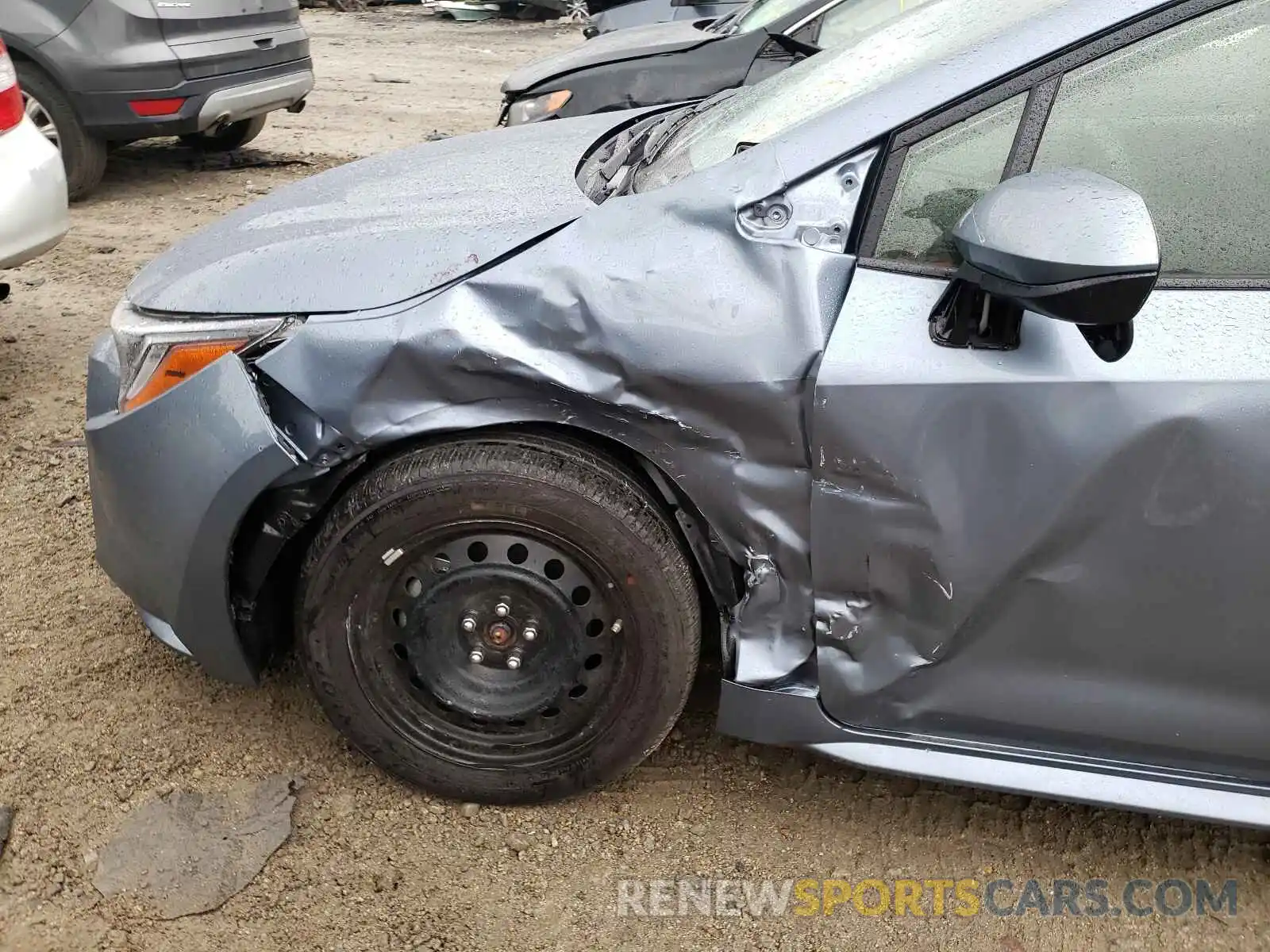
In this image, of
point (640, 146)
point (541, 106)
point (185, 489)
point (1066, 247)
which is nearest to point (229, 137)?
point (541, 106)

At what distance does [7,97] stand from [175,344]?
Answer: 8.39ft

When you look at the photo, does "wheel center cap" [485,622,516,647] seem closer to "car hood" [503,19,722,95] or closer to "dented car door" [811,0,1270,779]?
"dented car door" [811,0,1270,779]

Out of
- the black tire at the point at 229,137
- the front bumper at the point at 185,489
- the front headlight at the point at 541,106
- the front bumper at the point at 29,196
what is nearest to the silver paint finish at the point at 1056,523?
the front bumper at the point at 185,489

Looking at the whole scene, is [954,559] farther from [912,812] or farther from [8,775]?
[8,775]

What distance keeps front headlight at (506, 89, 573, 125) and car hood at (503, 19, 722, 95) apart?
102 mm

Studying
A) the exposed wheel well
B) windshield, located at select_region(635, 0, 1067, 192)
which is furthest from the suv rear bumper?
the exposed wheel well

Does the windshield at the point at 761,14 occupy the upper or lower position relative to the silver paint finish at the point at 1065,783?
upper

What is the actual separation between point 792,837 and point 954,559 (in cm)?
83

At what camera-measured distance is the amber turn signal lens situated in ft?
6.92

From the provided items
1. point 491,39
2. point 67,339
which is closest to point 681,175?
point 67,339

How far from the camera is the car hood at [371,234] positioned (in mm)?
2043

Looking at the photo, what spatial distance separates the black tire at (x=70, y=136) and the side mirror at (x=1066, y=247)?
571 cm

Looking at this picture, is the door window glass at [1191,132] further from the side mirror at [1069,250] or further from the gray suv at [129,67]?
the gray suv at [129,67]

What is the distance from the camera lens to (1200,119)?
5.95 ft
